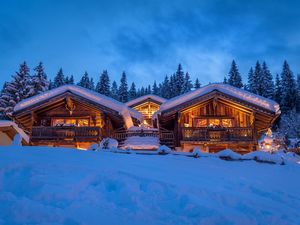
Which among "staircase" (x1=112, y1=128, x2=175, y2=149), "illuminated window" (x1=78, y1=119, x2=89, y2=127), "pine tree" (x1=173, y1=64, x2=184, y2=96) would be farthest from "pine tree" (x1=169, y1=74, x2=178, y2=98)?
"illuminated window" (x1=78, y1=119, x2=89, y2=127)

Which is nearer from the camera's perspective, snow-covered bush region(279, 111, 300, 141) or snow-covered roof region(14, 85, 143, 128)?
snow-covered roof region(14, 85, 143, 128)

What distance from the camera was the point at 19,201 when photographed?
240 inches

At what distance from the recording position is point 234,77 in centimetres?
5872

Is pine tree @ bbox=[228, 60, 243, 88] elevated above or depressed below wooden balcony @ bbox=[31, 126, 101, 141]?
above

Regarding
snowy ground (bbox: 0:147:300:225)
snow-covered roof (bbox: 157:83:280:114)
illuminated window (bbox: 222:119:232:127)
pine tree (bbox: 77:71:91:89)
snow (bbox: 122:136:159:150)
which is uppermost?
pine tree (bbox: 77:71:91:89)

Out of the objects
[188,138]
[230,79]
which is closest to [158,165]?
[188,138]

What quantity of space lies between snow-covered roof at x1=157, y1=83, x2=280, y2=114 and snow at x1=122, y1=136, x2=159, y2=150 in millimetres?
2576

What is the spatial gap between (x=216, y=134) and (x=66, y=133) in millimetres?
11302

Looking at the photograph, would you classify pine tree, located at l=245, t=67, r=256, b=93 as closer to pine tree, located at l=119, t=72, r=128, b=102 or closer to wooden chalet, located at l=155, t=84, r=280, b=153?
pine tree, located at l=119, t=72, r=128, b=102

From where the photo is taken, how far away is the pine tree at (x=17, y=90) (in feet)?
126

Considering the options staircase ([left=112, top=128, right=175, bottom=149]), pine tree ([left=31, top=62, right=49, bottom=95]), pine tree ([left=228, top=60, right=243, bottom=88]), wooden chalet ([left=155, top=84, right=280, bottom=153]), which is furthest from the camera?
pine tree ([left=228, top=60, right=243, bottom=88])

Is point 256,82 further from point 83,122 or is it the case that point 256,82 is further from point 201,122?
point 83,122

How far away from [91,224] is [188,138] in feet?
57.5

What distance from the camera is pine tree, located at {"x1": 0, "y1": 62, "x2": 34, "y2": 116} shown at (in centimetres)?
3847
